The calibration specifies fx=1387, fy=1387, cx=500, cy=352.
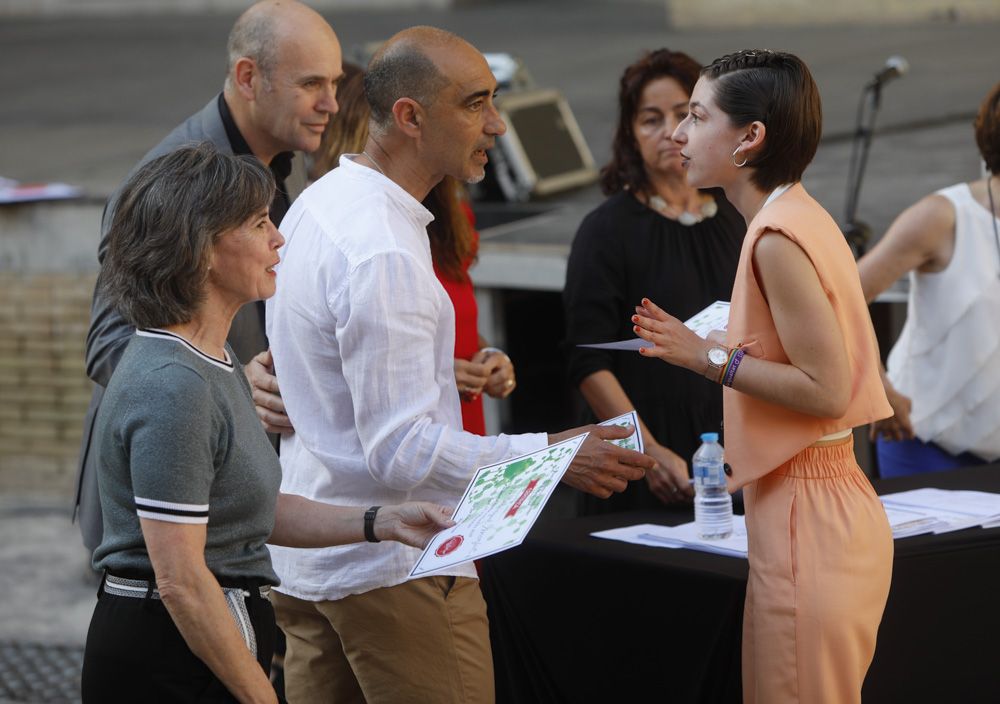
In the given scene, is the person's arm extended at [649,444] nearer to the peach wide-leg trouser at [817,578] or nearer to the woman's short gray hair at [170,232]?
the peach wide-leg trouser at [817,578]

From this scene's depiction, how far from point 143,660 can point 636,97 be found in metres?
2.17

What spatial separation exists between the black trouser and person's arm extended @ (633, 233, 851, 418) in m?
0.93

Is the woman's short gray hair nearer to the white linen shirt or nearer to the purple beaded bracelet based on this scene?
the white linen shirt

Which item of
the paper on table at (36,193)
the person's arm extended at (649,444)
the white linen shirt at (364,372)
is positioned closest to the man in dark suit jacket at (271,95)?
the white linen shirt at (364,372)

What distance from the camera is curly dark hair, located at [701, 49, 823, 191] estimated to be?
243 centimetres

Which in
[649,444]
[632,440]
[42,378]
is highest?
[632,440]

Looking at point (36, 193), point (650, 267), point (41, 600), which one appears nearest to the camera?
point (650, 267)

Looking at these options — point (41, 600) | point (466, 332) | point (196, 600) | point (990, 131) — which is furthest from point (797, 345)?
point (41, 600)

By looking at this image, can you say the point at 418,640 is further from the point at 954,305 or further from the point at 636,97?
the point at 954,305

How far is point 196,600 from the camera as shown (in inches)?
80.7

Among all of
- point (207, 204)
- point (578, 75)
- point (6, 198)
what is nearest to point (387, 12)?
point (578, 75)

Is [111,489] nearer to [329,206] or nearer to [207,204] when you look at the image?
[207,204]

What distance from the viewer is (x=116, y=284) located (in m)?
2.15

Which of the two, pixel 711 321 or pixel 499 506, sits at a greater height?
pixel 711 321
